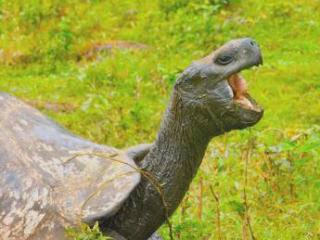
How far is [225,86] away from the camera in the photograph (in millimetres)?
3658

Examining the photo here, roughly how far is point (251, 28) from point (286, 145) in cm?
579

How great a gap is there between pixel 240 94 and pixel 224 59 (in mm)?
181

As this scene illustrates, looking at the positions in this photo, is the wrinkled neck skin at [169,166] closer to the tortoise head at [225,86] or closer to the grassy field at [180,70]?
Result: the tortoise head at [225,86]

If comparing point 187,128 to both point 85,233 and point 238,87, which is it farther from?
point 85,233

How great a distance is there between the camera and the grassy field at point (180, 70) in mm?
5160

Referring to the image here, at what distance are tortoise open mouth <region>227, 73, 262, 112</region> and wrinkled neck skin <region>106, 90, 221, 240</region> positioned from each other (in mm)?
170

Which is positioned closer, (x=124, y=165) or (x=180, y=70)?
(x=124, y=165)

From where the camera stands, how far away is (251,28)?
1063 cm

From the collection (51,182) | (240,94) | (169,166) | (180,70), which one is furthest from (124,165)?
(180,70)

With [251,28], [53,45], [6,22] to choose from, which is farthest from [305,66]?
[6,22]

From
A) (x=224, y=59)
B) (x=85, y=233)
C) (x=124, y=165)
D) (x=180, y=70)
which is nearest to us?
(x=85, y=233)

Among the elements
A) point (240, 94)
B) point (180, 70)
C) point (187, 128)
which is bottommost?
point (180, 70)

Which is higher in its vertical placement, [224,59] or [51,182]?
[224,59]

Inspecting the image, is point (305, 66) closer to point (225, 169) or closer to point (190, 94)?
point (225, 169)
